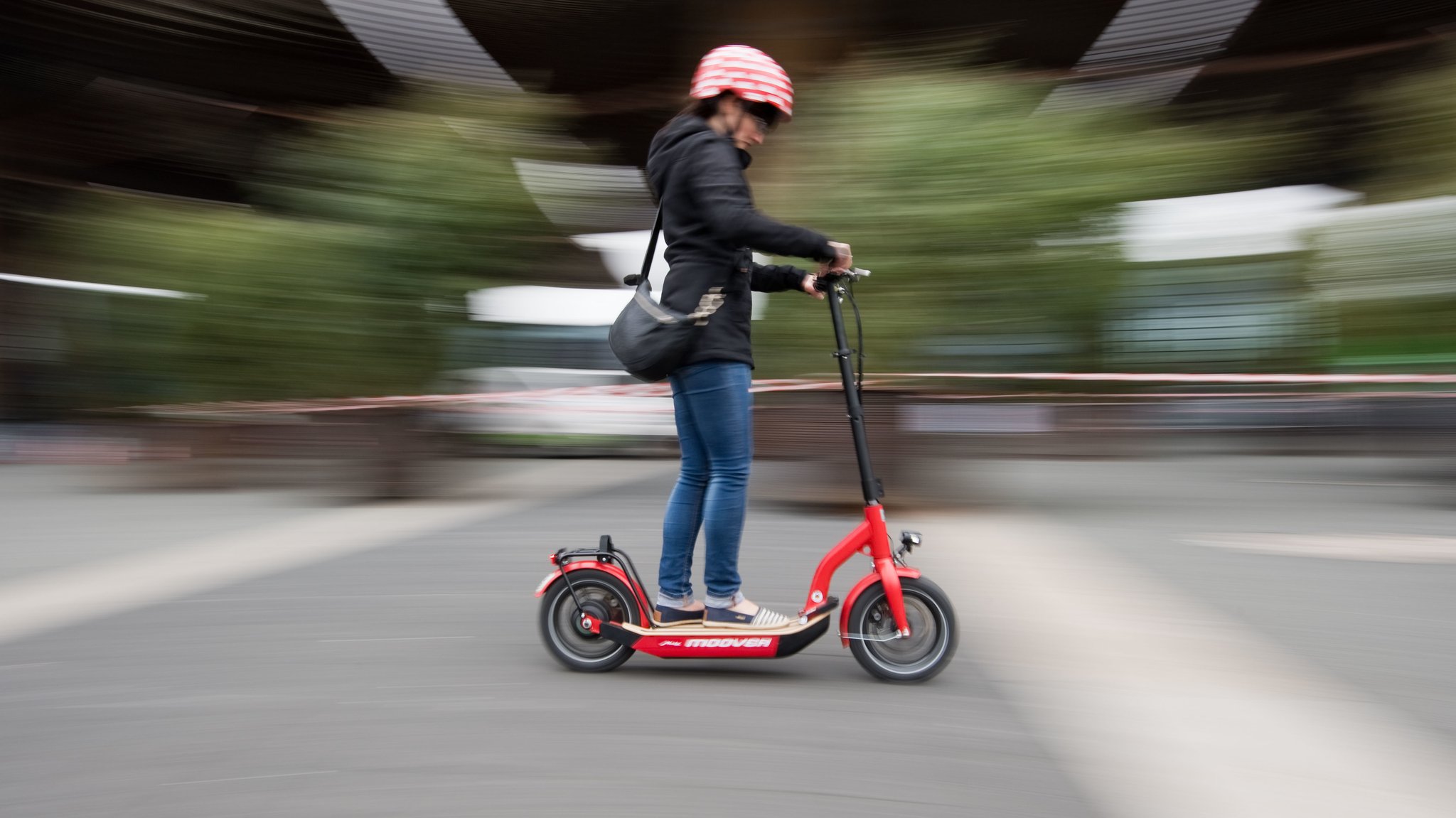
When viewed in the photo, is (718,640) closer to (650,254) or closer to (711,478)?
(711,478)

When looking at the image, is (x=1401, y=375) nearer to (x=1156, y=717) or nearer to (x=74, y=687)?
(x=1156, y=717)

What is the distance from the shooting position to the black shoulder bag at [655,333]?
3596mm

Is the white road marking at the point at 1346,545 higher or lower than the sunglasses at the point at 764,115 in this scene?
lower

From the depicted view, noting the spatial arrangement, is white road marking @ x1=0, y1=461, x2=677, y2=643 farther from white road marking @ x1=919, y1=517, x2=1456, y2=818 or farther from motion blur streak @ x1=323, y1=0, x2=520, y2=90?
motion blur streak @ x1=323, y1=0, x2=520, y2=90

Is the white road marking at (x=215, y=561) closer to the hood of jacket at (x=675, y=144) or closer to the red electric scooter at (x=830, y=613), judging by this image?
the red electric scooter at (x=830, y=613)

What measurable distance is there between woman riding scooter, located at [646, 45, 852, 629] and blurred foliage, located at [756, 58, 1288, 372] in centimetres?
375

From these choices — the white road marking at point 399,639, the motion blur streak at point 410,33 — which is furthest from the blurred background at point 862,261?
the white road marking at point 399,639

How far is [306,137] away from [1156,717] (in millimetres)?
7399

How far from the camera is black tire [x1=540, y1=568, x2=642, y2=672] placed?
3.83 meters

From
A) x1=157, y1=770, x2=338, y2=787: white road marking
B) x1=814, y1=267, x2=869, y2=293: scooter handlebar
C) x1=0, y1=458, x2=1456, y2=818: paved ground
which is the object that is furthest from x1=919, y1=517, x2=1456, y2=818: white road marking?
x1=157, y1=770, x2=338, y2=787: white road marking

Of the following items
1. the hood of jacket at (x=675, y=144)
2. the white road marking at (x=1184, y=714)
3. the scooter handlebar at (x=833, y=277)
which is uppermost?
the hood of jacket at (x=675, y=144)

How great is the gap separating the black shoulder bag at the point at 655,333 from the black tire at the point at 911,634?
90 cm

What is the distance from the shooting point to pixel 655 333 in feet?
11.8

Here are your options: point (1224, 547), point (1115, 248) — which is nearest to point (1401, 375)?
point (1115, 248)
